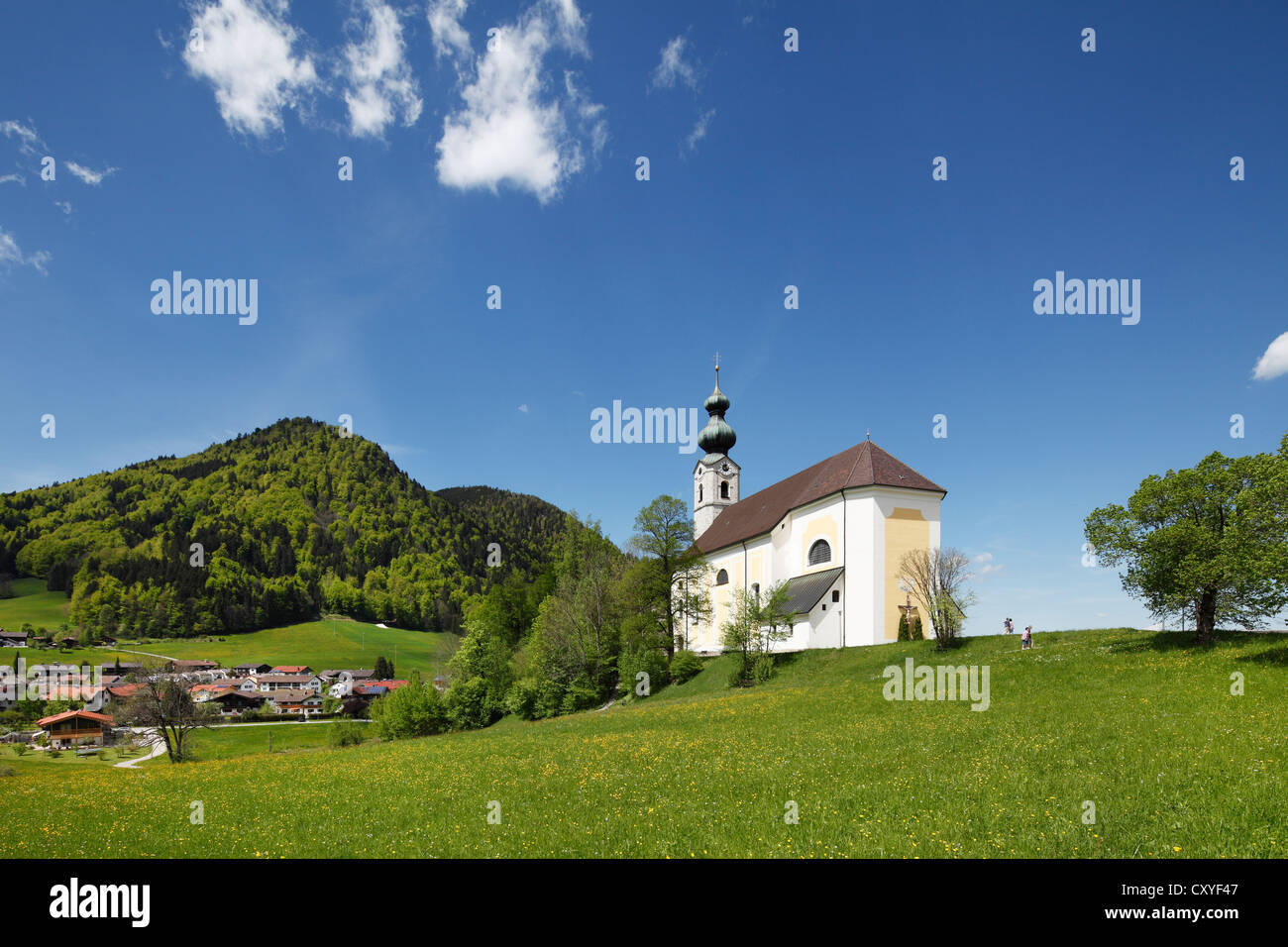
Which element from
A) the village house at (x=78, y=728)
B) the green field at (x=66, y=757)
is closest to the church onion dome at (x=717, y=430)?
the green field at (x=66, y=757)

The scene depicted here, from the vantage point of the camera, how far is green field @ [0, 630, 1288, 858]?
26.7 feet

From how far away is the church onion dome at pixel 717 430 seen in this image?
2761 inches

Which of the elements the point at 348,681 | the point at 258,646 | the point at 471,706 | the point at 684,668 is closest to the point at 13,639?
the point at 258,646

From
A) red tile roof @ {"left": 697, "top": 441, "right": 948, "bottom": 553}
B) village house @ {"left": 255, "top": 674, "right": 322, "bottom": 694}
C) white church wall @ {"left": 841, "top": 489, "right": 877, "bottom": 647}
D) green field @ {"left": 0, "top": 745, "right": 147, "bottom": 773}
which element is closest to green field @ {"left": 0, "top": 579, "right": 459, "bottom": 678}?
village house @ {"left": 255, "top": 674, "right": 322, "bottom": 694}

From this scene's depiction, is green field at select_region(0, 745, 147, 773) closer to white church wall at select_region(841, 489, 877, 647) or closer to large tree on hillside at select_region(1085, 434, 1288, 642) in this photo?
white church wall at select_region(841, 489, 877, 647)

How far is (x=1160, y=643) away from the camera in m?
23.5

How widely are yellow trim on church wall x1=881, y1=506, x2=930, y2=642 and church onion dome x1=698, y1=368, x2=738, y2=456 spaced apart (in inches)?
1236

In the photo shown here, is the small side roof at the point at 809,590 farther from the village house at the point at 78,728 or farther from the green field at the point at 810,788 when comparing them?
the village house at the point at 78,728

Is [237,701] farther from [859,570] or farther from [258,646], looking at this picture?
[859,570]

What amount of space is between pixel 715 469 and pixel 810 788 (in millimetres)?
59476

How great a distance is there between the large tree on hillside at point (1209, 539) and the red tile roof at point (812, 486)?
Answer: 16.0 meters
